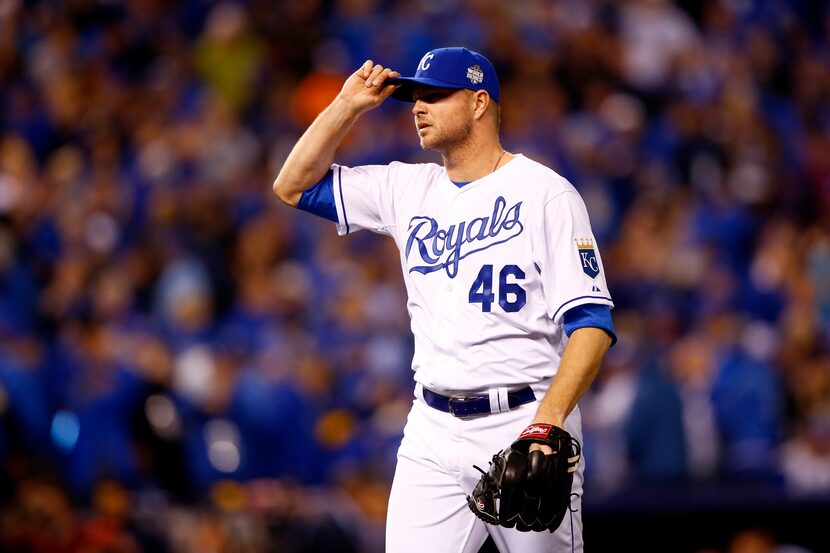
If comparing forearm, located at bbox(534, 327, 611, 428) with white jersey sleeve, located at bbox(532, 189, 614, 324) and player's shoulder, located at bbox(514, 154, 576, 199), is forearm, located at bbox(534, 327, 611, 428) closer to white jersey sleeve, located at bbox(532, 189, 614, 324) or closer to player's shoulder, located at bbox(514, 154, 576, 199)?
white jersey sleeve, located at bbox(532, 189, 614, 324)

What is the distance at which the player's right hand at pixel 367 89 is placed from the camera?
4230mm

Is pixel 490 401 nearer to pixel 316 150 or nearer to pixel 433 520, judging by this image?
pixel 433 520

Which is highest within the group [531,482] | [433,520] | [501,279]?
[501,279]

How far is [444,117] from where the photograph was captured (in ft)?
13.4

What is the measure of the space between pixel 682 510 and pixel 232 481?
99.9 inches

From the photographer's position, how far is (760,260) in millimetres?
9852

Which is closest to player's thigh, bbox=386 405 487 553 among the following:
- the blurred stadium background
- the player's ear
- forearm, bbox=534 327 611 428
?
forearm, bbox=534 327 611 428

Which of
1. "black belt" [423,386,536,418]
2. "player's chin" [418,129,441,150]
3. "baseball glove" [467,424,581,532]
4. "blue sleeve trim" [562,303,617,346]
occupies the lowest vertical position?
"baseball glove" [467,424,581,532]

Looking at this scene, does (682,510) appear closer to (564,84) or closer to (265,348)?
(265,348)

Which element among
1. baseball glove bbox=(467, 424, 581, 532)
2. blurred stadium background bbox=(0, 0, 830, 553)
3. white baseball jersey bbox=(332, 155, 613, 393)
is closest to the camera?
baseball glove bbox=(467, 424, 581, 532)

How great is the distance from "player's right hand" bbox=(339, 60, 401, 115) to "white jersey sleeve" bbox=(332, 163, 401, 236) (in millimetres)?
214

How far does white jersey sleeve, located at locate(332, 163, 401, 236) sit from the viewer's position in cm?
427

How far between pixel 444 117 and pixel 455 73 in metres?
0.14

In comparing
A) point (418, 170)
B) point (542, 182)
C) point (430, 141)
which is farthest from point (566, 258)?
point (418, 170)
